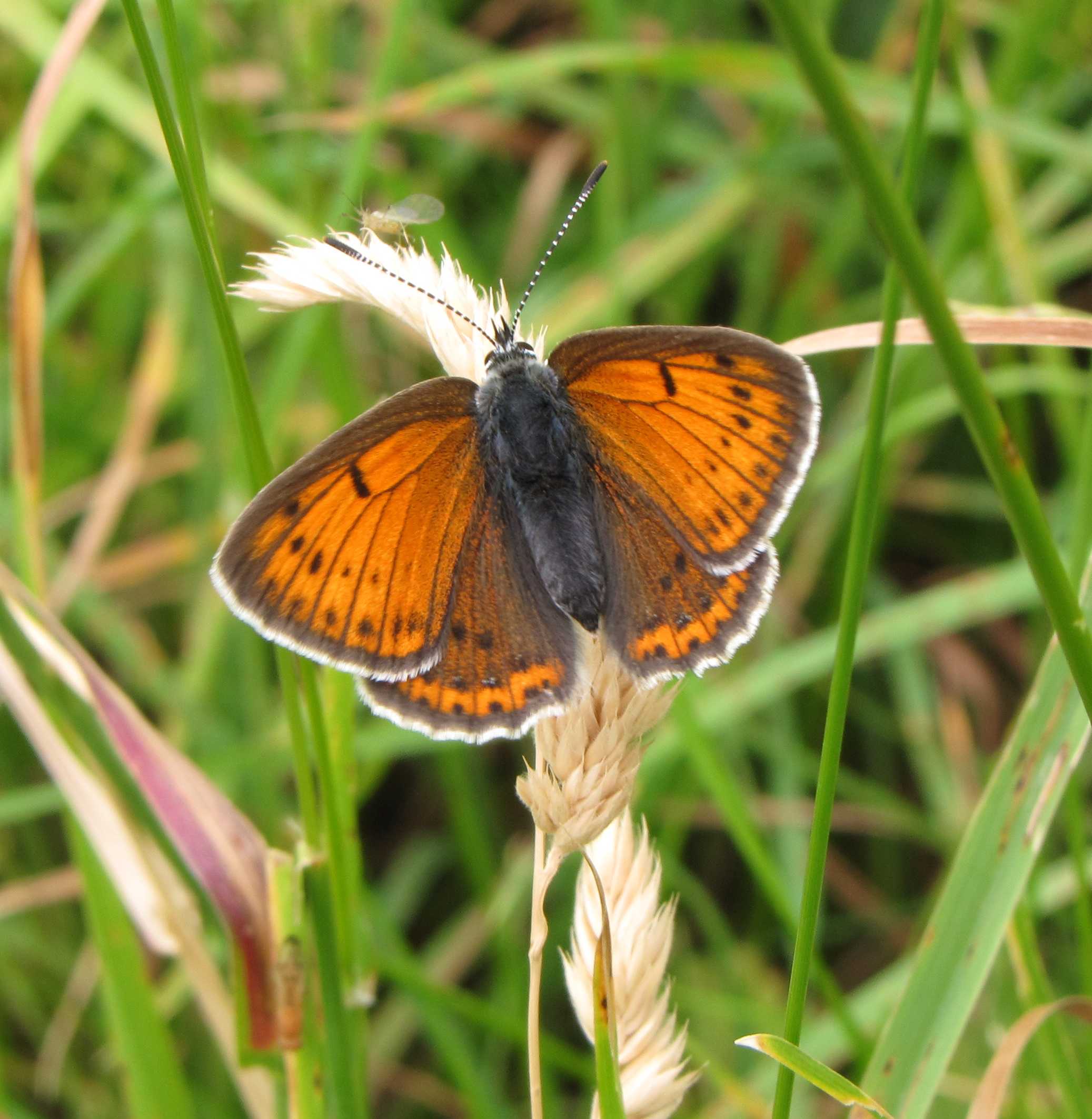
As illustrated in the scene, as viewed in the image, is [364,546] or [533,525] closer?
[364,546]

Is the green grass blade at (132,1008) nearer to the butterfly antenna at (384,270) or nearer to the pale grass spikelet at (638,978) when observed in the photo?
the pale grass spikelet at (638,978)

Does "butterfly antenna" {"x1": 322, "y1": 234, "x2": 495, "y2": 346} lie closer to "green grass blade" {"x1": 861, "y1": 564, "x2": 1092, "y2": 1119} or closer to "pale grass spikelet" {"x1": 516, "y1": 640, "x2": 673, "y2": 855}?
"pale grass spikelet" {"x1": 516, "y1": 640, "x2": 673, "y2": 855}

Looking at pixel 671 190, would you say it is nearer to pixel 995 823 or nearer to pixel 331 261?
pixel 331 261

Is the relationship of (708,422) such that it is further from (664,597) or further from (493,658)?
(493,658)

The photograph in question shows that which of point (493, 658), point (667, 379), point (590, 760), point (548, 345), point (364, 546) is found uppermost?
point (548, 345)

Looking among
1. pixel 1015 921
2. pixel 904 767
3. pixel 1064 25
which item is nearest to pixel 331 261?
pixel 1015 921

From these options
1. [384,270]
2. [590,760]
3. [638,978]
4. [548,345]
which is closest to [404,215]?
Answer: [384,270]

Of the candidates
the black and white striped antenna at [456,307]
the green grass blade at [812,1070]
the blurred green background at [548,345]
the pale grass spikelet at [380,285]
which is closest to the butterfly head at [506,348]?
the black and white striped antenna at [456,307]
